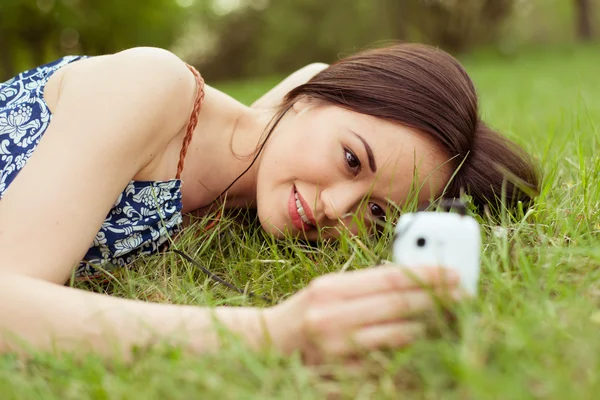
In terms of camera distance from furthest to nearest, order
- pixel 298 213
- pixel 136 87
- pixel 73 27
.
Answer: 1. pixel 73 27
2. pixel 298 213
3. pixel 136 87

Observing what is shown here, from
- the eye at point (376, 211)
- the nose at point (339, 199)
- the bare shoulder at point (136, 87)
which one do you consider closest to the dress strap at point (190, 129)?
the bare shoulder at point (136, 87)

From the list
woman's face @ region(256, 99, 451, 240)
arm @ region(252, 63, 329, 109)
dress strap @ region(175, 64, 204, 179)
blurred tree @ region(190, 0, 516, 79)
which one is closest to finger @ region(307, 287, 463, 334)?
woman's face @ region(256, 99, 451, 240)

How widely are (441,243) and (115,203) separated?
114cm

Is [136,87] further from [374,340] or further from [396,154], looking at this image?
[374,340]

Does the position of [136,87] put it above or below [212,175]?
above

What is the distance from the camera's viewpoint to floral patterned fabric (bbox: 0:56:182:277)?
1943 mm

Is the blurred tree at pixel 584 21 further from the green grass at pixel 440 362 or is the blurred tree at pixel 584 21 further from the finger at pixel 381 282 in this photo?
the finger at pixel 381 282

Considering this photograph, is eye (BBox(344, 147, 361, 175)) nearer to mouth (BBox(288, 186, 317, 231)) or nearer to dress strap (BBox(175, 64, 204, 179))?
mouth (BBox(288, 186, 317, 231))

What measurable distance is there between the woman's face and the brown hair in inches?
2.3

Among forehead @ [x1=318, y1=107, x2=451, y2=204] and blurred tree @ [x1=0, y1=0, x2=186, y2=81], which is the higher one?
Result: forehead @ [x1=318, y1=107, x2=451, y2=204]

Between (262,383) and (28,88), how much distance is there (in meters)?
1.54

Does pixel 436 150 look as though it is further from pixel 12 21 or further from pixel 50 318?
pixel 12 21

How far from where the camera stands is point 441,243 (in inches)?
46.4

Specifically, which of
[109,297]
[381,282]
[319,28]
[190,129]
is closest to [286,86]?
[190,129]
